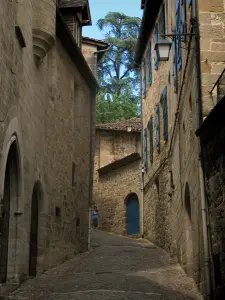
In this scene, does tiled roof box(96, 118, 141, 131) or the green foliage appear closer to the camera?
tiled roof box(96, 118, 141, 131)

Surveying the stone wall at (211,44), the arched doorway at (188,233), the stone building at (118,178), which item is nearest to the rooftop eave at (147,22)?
the stone building at (118,178)

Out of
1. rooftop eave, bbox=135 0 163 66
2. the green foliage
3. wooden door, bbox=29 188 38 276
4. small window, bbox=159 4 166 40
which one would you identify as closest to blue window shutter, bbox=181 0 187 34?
small window, bbox=159 4 166 40

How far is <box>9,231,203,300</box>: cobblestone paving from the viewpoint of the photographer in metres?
8.59

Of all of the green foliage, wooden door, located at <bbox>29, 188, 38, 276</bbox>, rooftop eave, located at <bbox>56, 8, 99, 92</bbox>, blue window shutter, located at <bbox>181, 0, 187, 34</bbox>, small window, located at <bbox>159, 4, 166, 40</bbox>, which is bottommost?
wooden door, located at <bbox>29, 188, 38, 276</bbox>

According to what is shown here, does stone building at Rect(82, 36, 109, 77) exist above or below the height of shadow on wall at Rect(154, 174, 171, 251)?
above

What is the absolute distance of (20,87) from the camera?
9.47 meters

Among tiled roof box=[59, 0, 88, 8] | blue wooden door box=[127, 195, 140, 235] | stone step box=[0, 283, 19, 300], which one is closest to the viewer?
stone step box=[0, 283, 19, 300]

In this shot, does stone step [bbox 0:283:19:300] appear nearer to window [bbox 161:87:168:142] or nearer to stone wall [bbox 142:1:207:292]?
stone wall [bbox 142:1:207:292]

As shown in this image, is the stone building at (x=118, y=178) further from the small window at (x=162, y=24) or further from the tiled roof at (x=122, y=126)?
the small window at (x=162, y=24)

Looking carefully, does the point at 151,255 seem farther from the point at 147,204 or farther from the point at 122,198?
the point at 122,198

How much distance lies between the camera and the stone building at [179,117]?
8.51m

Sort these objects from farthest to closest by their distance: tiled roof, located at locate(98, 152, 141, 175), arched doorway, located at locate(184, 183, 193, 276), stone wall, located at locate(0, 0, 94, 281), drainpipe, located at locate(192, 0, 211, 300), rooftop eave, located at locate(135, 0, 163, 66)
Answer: tiled roof, located at locate(98, 152, 141, 175), rooftop eave, located at locate(135, 0, 163, 66), arched doorway, located at locate(184, 183, 193, 276), stone wall, located at locate(0, 0, 94, 281), drainpipe, located at locate(192, 0, 211, 300)

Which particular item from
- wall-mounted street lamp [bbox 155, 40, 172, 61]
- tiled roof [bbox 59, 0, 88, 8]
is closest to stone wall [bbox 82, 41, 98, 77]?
tiled roof [bbox 59, 0, 88, 8]

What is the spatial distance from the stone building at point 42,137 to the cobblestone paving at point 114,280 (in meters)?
0.52
